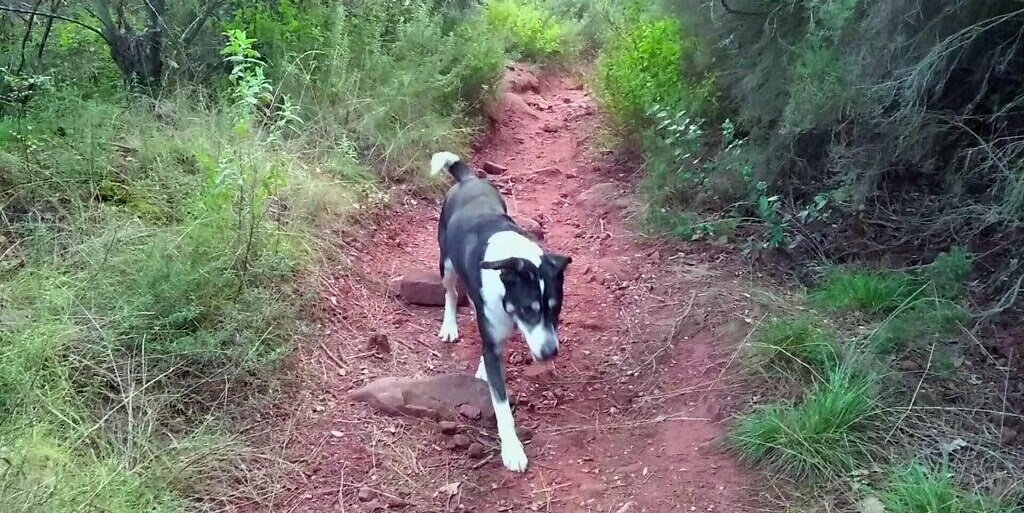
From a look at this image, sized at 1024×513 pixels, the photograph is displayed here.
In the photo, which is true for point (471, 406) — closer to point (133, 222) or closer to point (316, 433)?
point (316, 433)

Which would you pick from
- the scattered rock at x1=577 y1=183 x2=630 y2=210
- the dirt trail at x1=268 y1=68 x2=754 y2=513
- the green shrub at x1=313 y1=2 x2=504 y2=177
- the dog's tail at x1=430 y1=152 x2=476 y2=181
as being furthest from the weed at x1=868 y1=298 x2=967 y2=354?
the green shrub at x1=313 y1=2 x2=504 y2=177

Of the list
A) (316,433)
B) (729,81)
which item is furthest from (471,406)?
(729,81)

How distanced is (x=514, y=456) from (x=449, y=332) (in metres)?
1.27

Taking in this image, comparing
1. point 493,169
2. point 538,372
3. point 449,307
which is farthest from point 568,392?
point 493,169

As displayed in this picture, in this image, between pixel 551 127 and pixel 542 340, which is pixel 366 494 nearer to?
pixel 542 340

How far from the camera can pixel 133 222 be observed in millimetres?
4629

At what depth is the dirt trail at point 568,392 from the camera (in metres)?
3.65

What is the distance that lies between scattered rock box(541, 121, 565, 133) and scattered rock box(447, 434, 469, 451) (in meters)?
5.65

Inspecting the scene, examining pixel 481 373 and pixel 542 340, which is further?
pixel 481 373

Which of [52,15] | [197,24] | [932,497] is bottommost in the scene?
[932,497]

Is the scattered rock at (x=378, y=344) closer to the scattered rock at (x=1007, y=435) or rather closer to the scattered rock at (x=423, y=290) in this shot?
the scattered rock at (x=423, y=290)

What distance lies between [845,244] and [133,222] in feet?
13.5

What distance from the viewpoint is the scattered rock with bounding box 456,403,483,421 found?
4.16m

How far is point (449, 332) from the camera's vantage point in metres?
5.00
